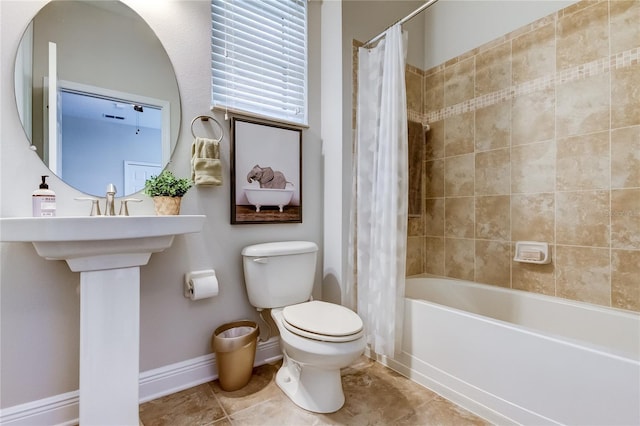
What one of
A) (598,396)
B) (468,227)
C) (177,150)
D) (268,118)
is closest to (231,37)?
(268,118)

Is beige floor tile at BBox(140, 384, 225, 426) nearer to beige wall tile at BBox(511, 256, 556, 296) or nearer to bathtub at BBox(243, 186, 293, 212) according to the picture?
bathtub at BBox(243, 186, 293, 212)

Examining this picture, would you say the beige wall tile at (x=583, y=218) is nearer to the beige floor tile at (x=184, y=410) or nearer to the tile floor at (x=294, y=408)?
the tile floor at (x=294, y=408)

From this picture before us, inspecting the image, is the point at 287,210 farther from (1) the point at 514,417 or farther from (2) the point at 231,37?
(1) the point at 514,417

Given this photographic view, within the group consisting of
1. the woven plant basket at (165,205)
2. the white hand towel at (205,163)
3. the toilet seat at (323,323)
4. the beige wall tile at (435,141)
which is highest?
the beige wall tile at (435,141)

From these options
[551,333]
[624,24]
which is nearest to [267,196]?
[551,333]

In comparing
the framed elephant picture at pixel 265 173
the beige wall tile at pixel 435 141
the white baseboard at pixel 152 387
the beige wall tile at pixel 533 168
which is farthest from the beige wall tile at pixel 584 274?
the white baseboard at pixel 152 387

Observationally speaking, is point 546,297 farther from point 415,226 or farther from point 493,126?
point 493,126

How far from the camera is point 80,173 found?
4.35 ft

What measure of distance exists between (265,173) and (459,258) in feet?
4.99

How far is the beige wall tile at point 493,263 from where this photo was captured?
192cm

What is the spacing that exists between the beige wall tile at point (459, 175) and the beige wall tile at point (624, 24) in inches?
34.3

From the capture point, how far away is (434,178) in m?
2.35

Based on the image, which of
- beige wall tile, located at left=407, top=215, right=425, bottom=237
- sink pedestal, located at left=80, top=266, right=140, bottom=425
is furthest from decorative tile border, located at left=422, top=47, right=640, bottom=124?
sink pedestal, located at left=80, top=266, right=140, bottom=425

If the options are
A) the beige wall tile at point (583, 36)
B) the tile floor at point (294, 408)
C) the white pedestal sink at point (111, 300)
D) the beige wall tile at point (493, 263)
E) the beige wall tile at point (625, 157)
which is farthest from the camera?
the beige wall tile at point (493, 263)
